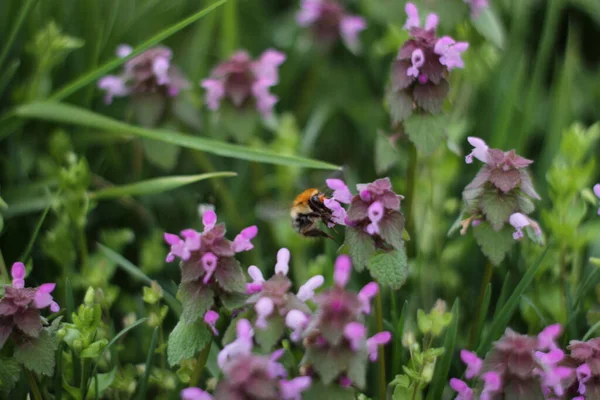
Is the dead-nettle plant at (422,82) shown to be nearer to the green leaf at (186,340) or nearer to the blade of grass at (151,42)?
the blade of grass at (151,42)

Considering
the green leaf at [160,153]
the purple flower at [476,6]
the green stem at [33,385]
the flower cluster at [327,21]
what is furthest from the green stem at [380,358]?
the flower cluster at [327,21]

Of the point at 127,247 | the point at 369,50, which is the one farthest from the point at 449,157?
the point at 127,247

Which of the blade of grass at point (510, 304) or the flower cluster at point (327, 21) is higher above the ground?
the flower cluster at point (327, 21)

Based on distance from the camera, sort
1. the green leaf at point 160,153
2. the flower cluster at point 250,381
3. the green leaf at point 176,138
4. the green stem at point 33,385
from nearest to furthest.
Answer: the flower cluster at point 250,381 → the green stem at point 33,385 → the green leaf at point 176,138 → the green leaf at point 160,153

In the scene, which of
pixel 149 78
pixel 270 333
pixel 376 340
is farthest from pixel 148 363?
pixel 149 78

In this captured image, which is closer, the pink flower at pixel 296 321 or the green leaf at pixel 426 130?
the pink flower at pixel 296 321

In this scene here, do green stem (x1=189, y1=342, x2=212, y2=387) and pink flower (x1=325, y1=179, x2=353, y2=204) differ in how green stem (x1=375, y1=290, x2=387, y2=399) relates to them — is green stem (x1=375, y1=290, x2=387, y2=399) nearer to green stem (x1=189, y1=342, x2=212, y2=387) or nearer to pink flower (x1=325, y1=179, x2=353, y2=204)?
pink flower (x1=325, y1=179, x2=353, y2=204)

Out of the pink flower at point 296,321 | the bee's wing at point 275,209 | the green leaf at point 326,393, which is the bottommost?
the bee's wing at point 275,209

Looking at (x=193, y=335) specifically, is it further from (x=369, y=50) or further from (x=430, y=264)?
(x=369, y=50)
